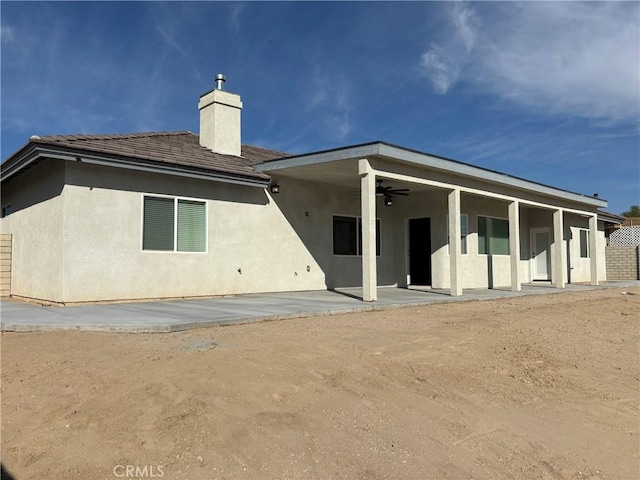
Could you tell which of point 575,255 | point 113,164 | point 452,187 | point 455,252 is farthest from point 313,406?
point 575,255

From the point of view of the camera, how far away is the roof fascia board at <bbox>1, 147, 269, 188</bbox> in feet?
30.3

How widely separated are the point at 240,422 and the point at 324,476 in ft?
2.87

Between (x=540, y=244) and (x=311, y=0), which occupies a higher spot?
(x=311, y=0)

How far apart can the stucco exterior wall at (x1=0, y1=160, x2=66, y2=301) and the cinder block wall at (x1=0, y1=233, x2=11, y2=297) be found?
0.18m

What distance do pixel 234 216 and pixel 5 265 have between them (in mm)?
5921

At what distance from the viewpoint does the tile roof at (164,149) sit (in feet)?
32.5

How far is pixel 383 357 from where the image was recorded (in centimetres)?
559

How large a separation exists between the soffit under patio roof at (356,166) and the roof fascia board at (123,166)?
2.99 feet

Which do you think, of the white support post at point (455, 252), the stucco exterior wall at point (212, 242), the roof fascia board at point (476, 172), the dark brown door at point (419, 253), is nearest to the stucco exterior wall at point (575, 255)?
the roof fascia board at point (476, 172)

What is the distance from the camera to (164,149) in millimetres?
11766

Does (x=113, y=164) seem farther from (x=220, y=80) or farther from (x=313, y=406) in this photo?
(x=313, y=406)

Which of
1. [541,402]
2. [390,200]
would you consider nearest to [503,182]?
[390,200]

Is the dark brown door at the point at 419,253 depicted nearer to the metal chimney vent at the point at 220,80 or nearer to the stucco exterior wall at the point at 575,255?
the metal chimney vent at the point at 220,80

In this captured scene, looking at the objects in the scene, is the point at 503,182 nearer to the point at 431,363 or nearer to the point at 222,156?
the point at 222,156
